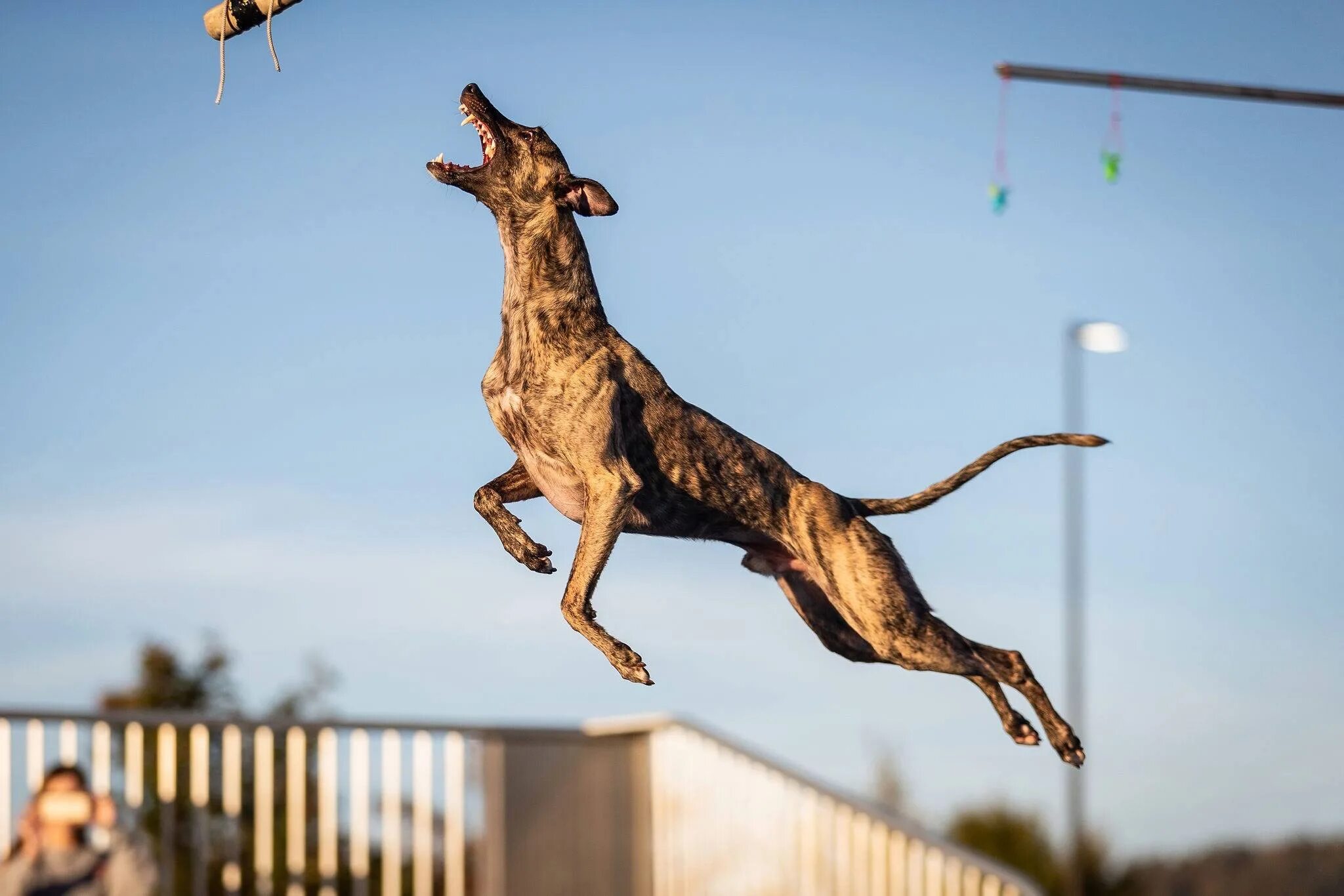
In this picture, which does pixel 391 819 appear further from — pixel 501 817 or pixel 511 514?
pixel 511 514

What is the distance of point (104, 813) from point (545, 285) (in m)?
7.28

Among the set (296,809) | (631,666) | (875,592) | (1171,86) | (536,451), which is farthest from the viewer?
(296,809)

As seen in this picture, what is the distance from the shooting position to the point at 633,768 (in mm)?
16312

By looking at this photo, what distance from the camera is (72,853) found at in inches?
389

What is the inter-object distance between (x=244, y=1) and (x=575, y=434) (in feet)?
3.57

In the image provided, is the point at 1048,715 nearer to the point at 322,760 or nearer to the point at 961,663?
the point at 961,663

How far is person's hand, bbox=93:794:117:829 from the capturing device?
32.3 feet

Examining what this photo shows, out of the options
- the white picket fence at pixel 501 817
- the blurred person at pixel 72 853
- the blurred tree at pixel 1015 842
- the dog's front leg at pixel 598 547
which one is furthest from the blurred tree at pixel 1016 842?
the dog's front leg at pixel 598 547

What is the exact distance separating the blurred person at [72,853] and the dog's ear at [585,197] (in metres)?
7.30

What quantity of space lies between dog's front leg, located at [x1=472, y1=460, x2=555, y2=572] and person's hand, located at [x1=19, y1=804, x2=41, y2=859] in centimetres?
713

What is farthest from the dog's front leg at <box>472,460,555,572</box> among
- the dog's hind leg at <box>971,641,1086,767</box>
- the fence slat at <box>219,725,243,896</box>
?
the fence slat at <box>219,725,243,896</box>

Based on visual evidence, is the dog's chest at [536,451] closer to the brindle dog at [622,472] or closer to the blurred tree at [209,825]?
the brindle dog at [622,472]

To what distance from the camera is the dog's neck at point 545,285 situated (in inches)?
140

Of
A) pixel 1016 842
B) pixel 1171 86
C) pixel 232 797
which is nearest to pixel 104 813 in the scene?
pixel 232 797
